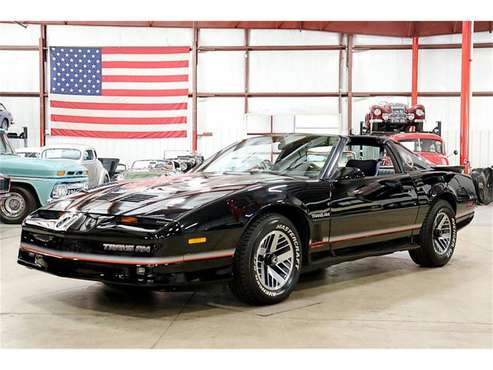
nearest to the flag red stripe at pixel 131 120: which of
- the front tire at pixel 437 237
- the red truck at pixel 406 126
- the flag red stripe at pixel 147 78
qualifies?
the flag red stripe at pixel 147 78

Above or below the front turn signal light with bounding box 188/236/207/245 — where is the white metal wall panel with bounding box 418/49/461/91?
above

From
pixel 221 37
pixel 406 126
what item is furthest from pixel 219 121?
pixel 406 126

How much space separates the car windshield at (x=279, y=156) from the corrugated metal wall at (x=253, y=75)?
15.5m

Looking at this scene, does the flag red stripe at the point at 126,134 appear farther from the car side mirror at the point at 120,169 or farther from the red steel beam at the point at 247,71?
the red steel beam at the point at 247,71

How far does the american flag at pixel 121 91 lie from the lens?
19750 mm

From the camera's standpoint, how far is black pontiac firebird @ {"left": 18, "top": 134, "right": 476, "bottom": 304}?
3863 millimetres

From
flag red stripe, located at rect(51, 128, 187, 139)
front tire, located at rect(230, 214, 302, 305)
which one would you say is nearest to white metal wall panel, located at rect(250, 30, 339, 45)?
flag red stripe, located at rect(51, 128, 187, 139)

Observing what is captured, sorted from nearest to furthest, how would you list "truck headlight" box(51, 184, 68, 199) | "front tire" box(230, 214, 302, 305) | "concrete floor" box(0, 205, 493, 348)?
"concrete floor" box(0, 205, 493, 348), "front tire" box(230, 214, 302, 305), "truck headlight" box(51, 184, 68, 199)

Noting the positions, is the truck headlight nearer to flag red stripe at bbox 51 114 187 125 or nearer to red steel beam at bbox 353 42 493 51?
flag red stripe at bbox 51 114 187 125

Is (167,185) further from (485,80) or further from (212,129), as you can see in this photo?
(485,80)

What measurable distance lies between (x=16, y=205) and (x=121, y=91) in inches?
401

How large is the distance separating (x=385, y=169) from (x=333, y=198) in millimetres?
1025

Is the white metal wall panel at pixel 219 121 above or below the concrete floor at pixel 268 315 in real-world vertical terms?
above
